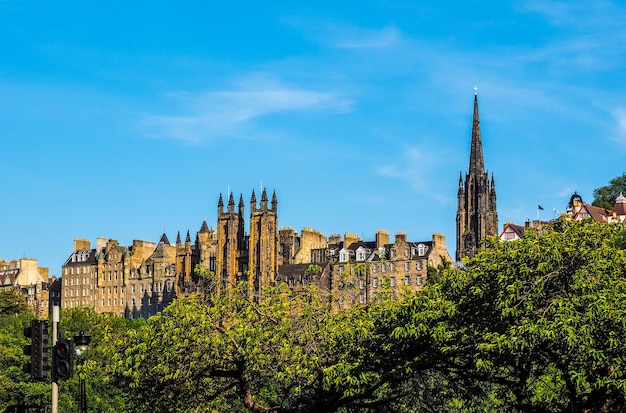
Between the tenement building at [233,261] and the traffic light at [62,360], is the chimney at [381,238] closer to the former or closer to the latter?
the tenement building at [233,261]

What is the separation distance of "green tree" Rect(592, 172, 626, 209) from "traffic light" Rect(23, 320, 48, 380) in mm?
135915

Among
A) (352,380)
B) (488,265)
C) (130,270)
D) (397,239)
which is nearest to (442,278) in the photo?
(488,265)

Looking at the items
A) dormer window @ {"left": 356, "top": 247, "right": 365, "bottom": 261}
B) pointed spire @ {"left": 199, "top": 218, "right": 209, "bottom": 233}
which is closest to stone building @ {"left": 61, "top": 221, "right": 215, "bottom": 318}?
pointed spire @ {"left": 199, "top": 218, "right": 209, "bottom": 233}

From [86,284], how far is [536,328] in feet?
515

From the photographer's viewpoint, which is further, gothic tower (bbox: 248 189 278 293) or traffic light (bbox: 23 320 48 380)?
gothic tower (bbox: 248 189 278 293)

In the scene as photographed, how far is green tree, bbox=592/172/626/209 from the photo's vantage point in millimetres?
156125

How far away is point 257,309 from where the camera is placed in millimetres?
38000

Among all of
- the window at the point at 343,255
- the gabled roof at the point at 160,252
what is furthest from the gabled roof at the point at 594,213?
the gabled roof at the point at 160,252

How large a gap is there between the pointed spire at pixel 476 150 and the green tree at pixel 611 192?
63.8 feet

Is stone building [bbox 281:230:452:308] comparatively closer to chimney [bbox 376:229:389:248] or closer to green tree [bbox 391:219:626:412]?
chimney [bbox 376:229:389:248]

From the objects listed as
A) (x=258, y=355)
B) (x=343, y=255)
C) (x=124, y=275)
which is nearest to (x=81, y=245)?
(x=124, y=275)

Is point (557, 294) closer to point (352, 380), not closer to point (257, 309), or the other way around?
point (352, 380)

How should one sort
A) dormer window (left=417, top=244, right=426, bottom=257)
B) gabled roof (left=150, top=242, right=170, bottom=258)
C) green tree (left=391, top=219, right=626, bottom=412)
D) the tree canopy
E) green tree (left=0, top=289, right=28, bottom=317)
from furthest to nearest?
gabled roof (left=150, top=242, right=170, bottom=258), green tree (left=0, top=289, right=28, bottom=317), dormer window (left=417, top=244, right=426, bottom=257), the tree canopy, green tree (left=391, top=219, right=626, bottom=412)

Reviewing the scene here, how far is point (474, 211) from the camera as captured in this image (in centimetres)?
14262
